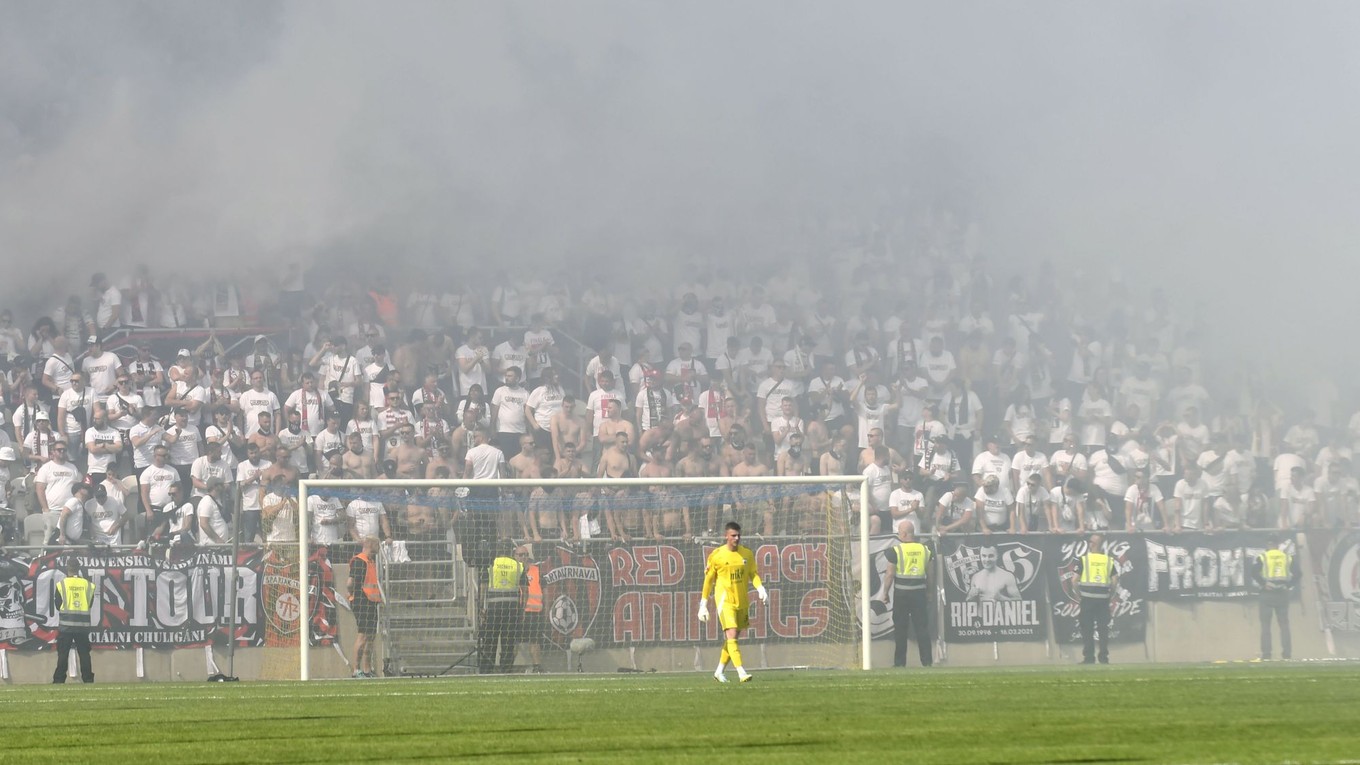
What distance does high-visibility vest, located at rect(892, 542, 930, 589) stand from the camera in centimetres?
1712

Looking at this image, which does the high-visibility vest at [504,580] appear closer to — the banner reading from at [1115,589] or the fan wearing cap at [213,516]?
the fan wearing cap at [213,516]

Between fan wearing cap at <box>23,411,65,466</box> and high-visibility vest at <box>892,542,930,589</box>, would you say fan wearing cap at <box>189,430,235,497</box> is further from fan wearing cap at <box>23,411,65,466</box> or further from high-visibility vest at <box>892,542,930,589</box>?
high-visibility vest at <box>892,542,930,589</box>

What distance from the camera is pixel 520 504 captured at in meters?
16.8

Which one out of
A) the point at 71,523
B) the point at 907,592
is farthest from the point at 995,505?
the point at 71,523

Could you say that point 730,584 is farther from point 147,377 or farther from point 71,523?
point 147,377

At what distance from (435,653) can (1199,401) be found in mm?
11277

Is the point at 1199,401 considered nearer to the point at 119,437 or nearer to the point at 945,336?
the point at 945,336

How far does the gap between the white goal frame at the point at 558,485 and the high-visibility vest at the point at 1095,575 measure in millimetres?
2499

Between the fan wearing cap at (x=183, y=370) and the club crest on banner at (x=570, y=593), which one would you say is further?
the fan wearing cap at (x=183, y=370)

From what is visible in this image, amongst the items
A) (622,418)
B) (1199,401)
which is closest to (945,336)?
(1199,401)

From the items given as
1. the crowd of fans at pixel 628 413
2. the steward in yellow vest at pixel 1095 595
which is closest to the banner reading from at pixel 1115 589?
the steward in yellow vest at pixel 1095 595

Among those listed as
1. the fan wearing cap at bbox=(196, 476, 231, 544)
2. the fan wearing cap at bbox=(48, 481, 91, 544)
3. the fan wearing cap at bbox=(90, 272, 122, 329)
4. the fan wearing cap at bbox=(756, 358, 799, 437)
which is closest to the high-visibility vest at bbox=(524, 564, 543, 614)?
the fan wearing cap at bbox=(196, 476, 231, 544)

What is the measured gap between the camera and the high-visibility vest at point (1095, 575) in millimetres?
17531

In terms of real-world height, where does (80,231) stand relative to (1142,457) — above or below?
above
